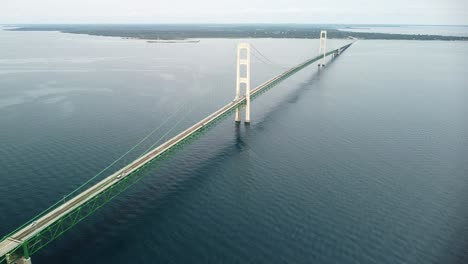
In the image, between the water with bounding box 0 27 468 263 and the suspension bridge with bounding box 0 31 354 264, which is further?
the water with bounding box 0 27 468 263

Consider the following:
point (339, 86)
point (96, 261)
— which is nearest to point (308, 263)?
point (96, 261)

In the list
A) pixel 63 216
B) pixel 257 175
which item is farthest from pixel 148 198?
pixel 257 175

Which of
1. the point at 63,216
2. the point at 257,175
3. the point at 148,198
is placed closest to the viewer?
the point at 63,216

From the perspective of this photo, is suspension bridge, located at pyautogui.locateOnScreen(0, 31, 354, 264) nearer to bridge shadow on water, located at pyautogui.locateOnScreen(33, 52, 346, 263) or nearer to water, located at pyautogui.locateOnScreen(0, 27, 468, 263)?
bridge shadow on water, located at pyautogui.locateOnScreen(33, 52, 346, 263)

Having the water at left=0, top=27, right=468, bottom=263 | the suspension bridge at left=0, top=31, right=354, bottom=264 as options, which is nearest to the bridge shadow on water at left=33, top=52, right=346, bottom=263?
the water at left=0, top=27, right=468, bottom=263

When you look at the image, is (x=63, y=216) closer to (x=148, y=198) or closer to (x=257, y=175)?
(x=148, y=198)

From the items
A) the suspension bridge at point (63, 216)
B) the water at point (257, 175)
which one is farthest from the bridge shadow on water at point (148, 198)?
the suspension bridge at point (63, 216)
